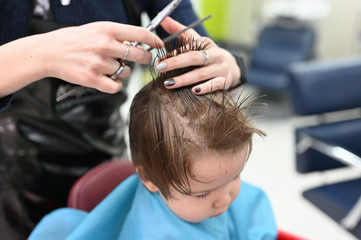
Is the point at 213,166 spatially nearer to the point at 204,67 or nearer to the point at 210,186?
the point at 210,186

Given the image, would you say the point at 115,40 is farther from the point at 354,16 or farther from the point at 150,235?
the point at 354,16

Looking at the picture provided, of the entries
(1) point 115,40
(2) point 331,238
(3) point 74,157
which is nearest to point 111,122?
(3) point 74,157

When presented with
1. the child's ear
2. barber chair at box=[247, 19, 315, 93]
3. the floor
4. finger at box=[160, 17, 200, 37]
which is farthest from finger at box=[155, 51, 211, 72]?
barber chair at box=[247, 19, 315, 93]

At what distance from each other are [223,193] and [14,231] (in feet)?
1.89

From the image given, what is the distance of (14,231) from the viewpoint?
3.26ft

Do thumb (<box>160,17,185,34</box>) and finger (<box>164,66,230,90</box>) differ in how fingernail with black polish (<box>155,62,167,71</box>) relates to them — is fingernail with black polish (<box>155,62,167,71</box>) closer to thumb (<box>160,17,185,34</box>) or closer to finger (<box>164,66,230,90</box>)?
finger (<box>164,66,230,90</box>)

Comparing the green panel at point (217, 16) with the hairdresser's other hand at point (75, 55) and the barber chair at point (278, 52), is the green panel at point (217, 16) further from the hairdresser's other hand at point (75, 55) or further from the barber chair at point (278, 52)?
the hairdresser's other hand at point (75, 55)

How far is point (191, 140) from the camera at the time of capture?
0.71m

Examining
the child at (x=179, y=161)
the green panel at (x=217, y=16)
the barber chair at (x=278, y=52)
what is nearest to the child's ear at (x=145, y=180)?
the child at (x=179, y=161)

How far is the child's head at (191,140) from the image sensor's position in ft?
2.32

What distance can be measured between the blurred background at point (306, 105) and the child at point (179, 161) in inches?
5.7

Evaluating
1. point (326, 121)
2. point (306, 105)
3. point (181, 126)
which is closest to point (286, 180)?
point (326, 121)

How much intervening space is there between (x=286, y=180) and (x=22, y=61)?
2.45 meters

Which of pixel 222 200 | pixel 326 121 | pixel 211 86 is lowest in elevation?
pixel 326 121
